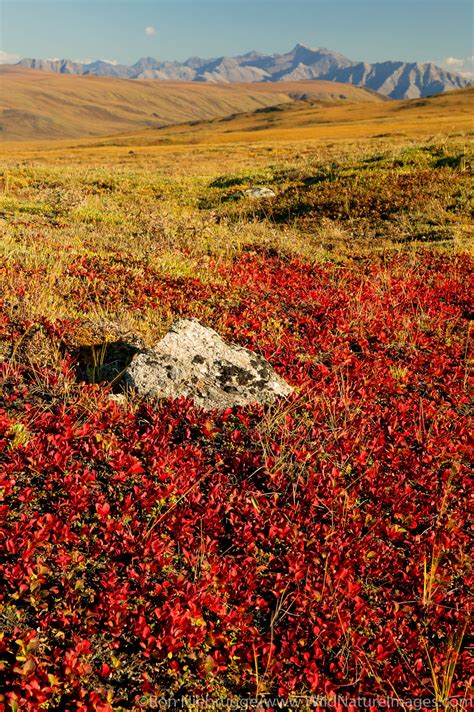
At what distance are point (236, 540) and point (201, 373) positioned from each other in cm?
272

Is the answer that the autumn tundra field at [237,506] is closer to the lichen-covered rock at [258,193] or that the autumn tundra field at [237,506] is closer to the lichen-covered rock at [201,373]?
the lichen-covered rock at [201,373]

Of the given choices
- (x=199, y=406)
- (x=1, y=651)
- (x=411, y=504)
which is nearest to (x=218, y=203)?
(x=199, y=406)

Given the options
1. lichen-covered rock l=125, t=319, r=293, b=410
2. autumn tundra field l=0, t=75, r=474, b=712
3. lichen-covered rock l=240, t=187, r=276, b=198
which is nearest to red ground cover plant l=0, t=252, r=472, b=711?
autumn tundra field l=0, t=75, r=474, b=712

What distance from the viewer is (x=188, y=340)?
6895 mm

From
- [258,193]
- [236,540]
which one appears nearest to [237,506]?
[236,540]

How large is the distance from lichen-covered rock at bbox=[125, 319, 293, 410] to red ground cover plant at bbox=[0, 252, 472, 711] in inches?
14.6

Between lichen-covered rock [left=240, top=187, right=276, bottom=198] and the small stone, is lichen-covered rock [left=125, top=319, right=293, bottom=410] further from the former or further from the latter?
lichen-covered rock [left=240, top=187, right=276, bottom=198]

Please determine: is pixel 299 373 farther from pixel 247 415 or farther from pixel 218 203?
pixel 218 203

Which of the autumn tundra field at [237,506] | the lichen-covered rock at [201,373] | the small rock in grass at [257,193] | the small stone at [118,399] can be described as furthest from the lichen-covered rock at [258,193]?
the small stone at [118,399]

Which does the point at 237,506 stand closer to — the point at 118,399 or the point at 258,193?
the point at 118,399

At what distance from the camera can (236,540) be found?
4.50 meters

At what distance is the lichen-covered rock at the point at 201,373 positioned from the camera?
21.1 feet

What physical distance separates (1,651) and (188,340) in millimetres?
4350

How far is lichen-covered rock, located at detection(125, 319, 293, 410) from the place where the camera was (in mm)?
6438
